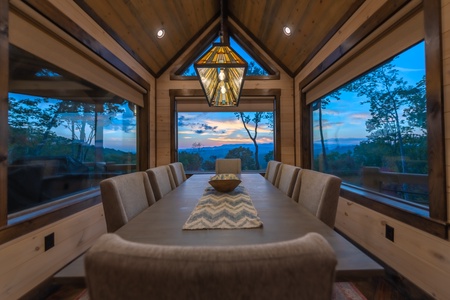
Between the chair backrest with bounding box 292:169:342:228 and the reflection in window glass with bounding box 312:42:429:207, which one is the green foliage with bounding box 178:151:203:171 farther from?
the chair backrest with bounding box 292:169:342:228

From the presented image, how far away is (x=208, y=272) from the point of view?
0.40 metres

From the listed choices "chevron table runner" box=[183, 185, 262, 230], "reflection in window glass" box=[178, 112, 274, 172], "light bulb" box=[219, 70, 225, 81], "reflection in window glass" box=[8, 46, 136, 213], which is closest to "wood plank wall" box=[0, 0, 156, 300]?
"reflection in window glass" box=[8, 46, 136, 213]

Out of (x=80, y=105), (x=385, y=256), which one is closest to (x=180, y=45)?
(x=80, y=105)

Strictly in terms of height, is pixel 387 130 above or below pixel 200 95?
below

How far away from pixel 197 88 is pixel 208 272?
4543mm

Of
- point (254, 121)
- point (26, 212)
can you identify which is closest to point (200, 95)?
point (254, 121)

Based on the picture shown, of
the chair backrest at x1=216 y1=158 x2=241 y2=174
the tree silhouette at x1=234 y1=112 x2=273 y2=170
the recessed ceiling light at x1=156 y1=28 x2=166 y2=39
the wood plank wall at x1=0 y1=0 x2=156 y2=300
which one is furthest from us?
the tree silhouette at x1=234 y1=112 x2=273 y2=170

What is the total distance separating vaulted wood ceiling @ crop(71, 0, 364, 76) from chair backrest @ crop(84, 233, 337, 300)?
9.49 feet

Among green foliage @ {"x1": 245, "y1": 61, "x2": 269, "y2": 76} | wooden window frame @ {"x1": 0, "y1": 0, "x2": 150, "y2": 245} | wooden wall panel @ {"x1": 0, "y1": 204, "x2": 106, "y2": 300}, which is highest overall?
green foliage @ {"x1": 245, "y1": 61, "x2": 269, "y2": 76}

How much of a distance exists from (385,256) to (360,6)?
254 centimetres

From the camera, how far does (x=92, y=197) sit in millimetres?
2574

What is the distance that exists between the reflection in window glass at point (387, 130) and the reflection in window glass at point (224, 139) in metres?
2.16

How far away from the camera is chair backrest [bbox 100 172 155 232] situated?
135 cm

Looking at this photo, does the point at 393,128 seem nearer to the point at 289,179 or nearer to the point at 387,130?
the point at 387,130
